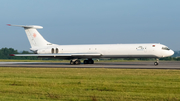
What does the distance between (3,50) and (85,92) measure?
119 meters

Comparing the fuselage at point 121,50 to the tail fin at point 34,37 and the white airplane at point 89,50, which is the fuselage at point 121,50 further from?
the tail fin at point 34,37

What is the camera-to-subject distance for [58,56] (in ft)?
135

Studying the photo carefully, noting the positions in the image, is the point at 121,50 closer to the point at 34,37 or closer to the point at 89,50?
the point at 89,50

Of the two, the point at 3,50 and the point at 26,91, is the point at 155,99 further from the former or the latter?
the point at 3,50

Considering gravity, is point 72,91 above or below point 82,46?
below

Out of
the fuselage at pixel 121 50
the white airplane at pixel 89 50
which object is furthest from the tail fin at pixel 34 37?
the fuselage at pixel 121 50

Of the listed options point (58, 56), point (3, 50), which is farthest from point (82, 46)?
point (3, 50)

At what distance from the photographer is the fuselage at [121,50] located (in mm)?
36156

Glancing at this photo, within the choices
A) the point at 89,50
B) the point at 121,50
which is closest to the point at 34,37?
the point at 89,50

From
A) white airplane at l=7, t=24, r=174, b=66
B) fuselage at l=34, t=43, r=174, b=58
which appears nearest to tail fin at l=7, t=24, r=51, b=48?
white airplane at l=7, t=24, r=174, b=66

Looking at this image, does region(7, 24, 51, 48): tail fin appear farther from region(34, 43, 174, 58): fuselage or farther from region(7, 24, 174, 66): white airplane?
region(34, 43, 174, 58): fuselage

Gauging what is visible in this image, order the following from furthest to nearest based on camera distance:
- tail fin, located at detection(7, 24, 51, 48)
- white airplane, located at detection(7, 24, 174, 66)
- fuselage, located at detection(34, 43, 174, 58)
Result: tail fin, located at detection(7, 24, 51, 48) < white airplane, located at detection(7, 24, 174, 66) < fuselage, located at detection(34, 43, 174, 58)

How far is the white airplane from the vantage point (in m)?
36.3

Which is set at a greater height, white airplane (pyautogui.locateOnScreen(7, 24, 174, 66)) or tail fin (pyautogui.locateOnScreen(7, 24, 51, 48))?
tail fin (pyautogui.locateOnScreen(7, 24, 51, 48))
